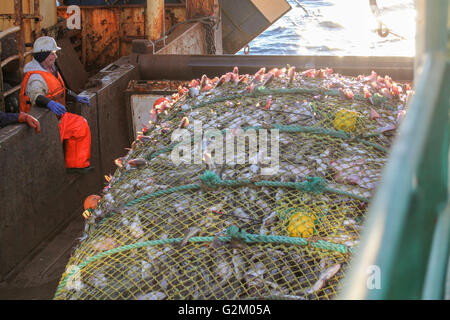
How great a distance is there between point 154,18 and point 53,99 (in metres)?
3.73

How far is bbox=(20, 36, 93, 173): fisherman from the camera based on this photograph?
705 centimetres

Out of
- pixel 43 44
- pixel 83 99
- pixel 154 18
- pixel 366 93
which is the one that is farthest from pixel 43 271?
pixel 154 18

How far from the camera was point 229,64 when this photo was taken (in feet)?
29.2

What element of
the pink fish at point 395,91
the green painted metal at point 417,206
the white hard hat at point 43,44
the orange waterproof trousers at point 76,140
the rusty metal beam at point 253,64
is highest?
the green painted metal at point 417,206

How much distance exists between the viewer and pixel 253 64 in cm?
872

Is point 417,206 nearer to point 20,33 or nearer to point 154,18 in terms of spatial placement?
point 20,33

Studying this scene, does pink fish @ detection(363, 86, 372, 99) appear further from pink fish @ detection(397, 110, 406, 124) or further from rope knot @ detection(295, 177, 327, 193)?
rope knot @ detection(295, 177, 327, 193)

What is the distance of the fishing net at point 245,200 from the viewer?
3.20m

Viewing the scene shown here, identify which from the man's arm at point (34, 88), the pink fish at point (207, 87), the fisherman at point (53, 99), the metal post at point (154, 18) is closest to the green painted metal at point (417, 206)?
the pink fish at point (207, 87)

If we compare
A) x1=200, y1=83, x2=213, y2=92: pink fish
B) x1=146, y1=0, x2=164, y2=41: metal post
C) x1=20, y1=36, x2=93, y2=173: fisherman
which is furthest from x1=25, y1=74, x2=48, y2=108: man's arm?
x1=146, y1=0, x2=164, y2=41: metal post

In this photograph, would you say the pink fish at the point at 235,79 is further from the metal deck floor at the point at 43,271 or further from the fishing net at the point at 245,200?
the metal deck floor at the point at 43,271

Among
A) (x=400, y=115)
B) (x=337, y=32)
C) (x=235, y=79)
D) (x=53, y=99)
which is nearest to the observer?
(x=400, y=115)

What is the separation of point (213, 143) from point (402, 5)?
33.4 metres

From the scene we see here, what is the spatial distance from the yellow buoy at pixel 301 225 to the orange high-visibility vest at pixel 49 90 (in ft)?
16.0
